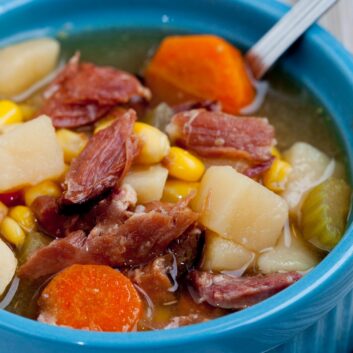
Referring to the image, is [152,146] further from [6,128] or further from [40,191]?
[6,128]

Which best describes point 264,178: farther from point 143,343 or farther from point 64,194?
point 143,343

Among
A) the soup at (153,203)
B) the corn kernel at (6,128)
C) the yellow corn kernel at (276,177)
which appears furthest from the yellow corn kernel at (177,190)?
the corn kernel at (6,128)

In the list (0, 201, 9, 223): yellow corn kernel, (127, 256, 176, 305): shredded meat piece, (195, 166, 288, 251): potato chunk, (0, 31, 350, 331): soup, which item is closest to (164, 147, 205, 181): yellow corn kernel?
(0, 31, 350, 331): soup

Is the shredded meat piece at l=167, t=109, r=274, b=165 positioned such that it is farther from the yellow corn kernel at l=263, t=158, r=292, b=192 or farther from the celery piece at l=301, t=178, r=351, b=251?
the celery piece at l=301, t=178, r=351, b=251

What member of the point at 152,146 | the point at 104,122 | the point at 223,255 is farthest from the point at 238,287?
the point at 104,122

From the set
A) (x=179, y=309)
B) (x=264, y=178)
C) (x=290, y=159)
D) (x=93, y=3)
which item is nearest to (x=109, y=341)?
(x=179, y=309)

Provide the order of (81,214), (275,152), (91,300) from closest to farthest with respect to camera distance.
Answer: (91,300) < (81,214) < (275,152)

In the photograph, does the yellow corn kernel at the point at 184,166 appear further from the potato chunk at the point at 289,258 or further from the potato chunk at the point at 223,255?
the potato chunk at the point at 289,258
